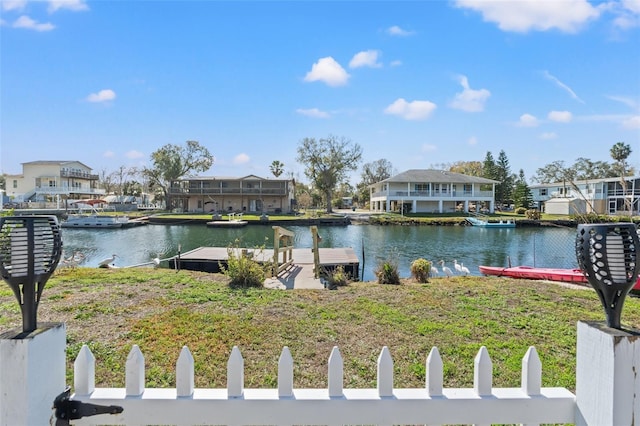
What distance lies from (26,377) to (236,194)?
5350 centimetres

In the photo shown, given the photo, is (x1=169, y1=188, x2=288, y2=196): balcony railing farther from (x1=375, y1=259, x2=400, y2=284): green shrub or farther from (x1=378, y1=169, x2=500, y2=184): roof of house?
(x1=375, y1=259, x2=400, y2=284): green shrub

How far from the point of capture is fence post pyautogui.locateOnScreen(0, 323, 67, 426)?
1289 millimetres

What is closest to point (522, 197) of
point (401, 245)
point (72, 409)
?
point (401, 245)

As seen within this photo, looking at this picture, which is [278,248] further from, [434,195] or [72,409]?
[434,195]

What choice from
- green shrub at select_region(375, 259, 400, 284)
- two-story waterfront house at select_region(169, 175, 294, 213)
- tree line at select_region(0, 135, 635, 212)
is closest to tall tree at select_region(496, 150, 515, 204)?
tree line at select_region(0, 135, 635, 212)

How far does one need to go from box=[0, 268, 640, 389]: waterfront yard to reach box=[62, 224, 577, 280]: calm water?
7621 millimetres

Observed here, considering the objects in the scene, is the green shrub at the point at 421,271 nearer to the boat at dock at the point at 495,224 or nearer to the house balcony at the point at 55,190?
the boat at dock at the point at 495,224

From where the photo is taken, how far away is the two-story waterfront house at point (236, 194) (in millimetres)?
53500

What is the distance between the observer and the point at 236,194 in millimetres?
53531

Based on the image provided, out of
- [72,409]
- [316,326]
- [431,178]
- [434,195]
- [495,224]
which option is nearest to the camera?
[72,409]

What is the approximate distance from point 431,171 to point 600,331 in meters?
54.1

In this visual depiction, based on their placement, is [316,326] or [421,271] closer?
[316,326]

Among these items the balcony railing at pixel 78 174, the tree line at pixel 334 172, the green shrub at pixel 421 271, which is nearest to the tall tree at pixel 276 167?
the tree line at pixel 334 172

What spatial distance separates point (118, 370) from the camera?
11.2ft
